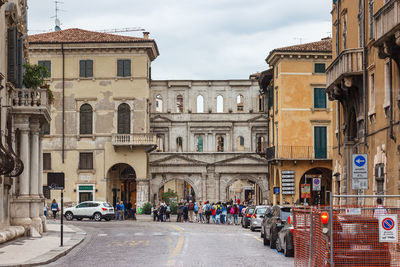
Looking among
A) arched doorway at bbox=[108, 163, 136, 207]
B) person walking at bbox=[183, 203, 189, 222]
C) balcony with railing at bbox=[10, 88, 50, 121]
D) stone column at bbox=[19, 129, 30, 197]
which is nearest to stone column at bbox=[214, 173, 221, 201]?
arched doorway at bbox=[108, 163, 136, 207]

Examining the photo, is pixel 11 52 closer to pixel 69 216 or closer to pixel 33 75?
pixel 33 75

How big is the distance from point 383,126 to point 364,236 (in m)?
14.1

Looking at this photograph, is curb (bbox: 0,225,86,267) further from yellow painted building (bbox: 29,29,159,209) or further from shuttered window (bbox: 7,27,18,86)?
yellow painted building (bbox: 29,29,159,209)

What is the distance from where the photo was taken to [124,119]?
214 ft

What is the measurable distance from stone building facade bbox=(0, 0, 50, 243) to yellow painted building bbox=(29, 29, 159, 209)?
2944cm

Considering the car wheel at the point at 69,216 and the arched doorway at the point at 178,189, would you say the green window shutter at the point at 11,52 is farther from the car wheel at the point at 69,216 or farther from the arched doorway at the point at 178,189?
the arched doorway at the point at 178,189

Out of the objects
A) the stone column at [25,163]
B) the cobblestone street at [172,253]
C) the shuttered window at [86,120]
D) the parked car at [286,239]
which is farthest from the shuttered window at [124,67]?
the parked car at [286,239]

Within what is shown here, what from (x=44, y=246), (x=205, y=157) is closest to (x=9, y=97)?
(x=44, y=246)

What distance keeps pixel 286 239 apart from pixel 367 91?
30.2 ft

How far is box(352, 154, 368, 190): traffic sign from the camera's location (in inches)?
900

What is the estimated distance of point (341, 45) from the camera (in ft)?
118

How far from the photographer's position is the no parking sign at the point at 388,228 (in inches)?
524

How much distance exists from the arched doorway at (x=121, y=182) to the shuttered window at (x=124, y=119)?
3.60 meters

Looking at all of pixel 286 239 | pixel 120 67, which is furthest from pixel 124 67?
pixel 286 239
